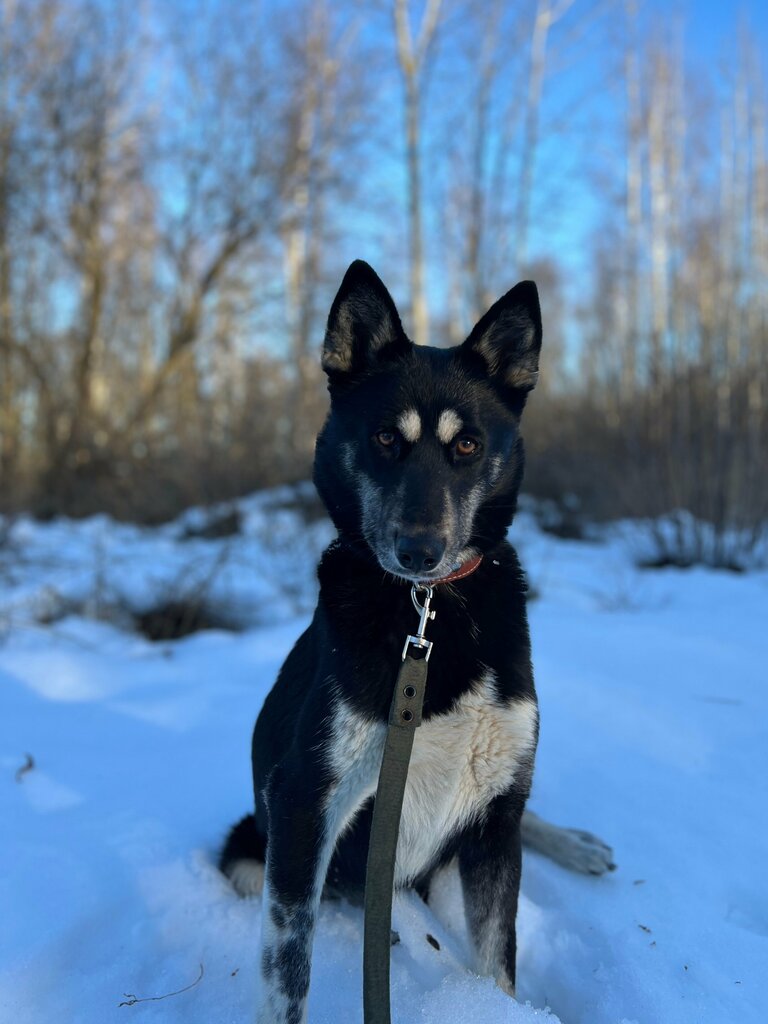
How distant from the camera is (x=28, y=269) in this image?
17.0m

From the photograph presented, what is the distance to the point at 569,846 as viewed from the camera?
2.43 meters

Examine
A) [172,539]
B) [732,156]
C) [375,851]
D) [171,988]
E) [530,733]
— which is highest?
[732,156]

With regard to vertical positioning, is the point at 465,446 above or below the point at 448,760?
above

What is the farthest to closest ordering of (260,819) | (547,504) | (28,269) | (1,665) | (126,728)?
(28,269) → (547,504) → (1,665) → (126,728) → (260,819)

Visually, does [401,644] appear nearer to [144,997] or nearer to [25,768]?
[144,997]

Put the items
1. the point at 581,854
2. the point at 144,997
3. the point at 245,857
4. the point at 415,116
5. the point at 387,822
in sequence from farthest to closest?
the point at 415,116, the point at 581,854, the point at 245,857, the point at 144,997, the point at 387,822

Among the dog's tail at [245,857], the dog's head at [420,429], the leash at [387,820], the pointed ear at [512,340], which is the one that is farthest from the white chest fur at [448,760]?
the pointed ear at [512,340]

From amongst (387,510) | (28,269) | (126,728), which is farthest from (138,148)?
(387,510)

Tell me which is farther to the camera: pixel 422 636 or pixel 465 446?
pixel 465 446

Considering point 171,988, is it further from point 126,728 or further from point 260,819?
point 126,728

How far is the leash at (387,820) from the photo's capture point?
1.55 m

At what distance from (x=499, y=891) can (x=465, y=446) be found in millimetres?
1136

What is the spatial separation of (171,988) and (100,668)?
2.87 metres

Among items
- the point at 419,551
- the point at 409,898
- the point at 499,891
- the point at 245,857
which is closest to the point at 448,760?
the point at 499,891
